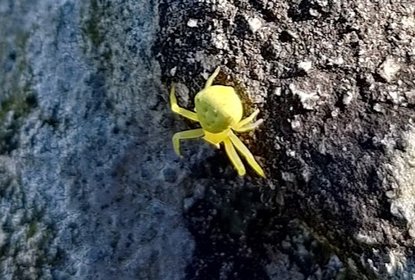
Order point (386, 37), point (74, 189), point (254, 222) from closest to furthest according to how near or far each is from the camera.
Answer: point (386, 37), point (254, 222), point (74, 189)

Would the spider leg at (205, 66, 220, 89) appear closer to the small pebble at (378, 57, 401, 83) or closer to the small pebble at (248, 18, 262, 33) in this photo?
the small pebble at (248, 18, 262, 33)

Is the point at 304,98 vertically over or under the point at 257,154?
over

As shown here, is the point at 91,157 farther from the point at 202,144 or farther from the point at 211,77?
the point at 211,77

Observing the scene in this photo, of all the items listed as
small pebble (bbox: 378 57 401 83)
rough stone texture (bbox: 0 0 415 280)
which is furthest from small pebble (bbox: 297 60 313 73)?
small pebble (bbox: 378 57 401 83)

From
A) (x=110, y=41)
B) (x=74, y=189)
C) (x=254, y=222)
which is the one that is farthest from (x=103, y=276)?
(x=110, y=41)

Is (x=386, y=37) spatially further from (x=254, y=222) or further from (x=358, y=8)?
(x=254, y=222)

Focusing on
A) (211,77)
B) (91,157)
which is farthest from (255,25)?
(91,157)
